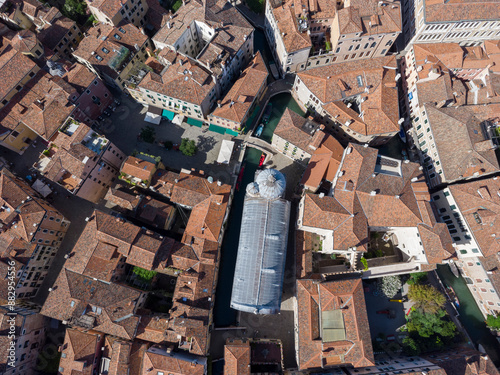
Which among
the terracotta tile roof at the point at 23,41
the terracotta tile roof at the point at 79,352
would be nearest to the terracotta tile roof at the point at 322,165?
the terracotta tile roof at the point at 79,352

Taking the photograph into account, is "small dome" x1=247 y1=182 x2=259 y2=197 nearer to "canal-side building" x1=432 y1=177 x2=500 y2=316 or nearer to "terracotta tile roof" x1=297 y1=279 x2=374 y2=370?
"terracotta tile roof" x1=297 y1=279 x2=374 y2=370

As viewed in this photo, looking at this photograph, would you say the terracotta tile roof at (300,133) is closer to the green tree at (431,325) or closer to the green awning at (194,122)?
the green awning at (194,122)

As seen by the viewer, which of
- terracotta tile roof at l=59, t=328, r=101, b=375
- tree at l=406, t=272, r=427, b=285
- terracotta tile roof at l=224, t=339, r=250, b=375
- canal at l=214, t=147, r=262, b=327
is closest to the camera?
terracotta tile roof at l=224, t=339, r=250, b=375

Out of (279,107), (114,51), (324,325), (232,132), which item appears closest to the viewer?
(324,325)

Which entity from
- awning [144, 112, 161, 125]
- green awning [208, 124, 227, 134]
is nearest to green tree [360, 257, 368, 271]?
green awning [208, 124, 227, 134]

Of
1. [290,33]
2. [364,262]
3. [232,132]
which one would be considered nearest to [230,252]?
[364,262]

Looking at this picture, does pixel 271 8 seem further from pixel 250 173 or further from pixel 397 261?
pixel 397 261

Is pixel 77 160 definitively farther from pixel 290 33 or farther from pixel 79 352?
pixel 290 33
